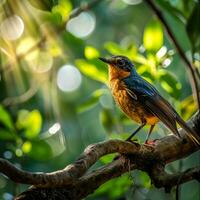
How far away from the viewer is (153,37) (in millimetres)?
3746

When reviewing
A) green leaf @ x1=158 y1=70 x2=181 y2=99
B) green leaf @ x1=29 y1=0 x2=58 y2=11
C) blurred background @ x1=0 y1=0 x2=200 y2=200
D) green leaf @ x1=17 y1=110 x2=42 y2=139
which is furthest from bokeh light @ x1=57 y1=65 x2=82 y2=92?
green leaf @ x1=29 y1=0 x2=58 y2=11

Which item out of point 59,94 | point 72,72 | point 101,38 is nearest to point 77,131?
point 59,94

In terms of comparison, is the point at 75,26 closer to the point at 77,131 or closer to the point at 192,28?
the point at 77,131

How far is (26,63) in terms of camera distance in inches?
176

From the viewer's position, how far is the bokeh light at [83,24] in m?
6.05

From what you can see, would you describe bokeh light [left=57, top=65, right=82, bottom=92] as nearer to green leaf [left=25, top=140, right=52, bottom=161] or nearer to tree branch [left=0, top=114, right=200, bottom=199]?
green leaf [left=25, top=140, right=52, bottom=161]

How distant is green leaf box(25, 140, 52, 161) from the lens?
3.72 meters

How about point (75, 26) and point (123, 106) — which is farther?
point (75, 26)

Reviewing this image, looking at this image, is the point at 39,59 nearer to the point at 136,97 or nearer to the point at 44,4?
the point at 136,97

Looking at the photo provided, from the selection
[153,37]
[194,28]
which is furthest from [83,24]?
[194,28]

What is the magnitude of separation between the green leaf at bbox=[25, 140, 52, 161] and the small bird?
65 centimetres

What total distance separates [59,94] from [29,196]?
309 centimetres

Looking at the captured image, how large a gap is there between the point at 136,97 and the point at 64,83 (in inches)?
45.9

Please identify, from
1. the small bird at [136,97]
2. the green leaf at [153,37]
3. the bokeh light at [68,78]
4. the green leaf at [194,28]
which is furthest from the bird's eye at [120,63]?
the green leaf at [194,28]
